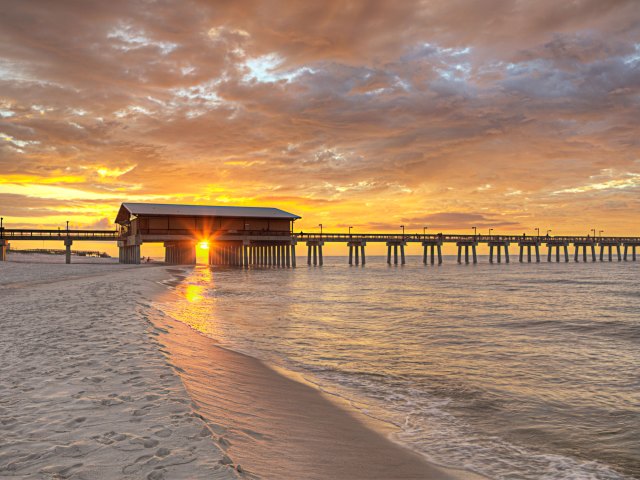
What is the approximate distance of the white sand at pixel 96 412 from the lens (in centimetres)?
389

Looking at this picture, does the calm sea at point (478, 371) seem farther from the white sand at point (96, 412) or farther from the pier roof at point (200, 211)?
the pier roof at point (200, 211)

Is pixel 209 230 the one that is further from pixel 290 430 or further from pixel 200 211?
pixel 290 430

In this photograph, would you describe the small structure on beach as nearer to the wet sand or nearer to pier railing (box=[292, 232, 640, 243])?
pier railing (box=[292, 232, 640, 243])

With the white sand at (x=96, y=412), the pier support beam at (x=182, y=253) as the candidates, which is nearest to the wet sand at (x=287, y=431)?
the white sand at (x=96, y=412)

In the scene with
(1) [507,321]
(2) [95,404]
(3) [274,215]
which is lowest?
(1) [507,321]

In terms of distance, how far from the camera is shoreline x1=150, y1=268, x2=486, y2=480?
451cm

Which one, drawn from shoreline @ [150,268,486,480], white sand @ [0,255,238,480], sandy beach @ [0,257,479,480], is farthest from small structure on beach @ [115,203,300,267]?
shoreline @ [150,268,486,480]

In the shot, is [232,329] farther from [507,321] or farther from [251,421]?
[507,321]

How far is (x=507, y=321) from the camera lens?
1767 centimetres

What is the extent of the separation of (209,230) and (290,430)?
5601cm

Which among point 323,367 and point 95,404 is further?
point 323,367

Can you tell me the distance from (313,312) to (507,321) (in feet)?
25.2

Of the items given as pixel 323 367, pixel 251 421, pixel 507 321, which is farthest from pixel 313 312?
pixel 251 421

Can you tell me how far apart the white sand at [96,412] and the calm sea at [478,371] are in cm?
275
